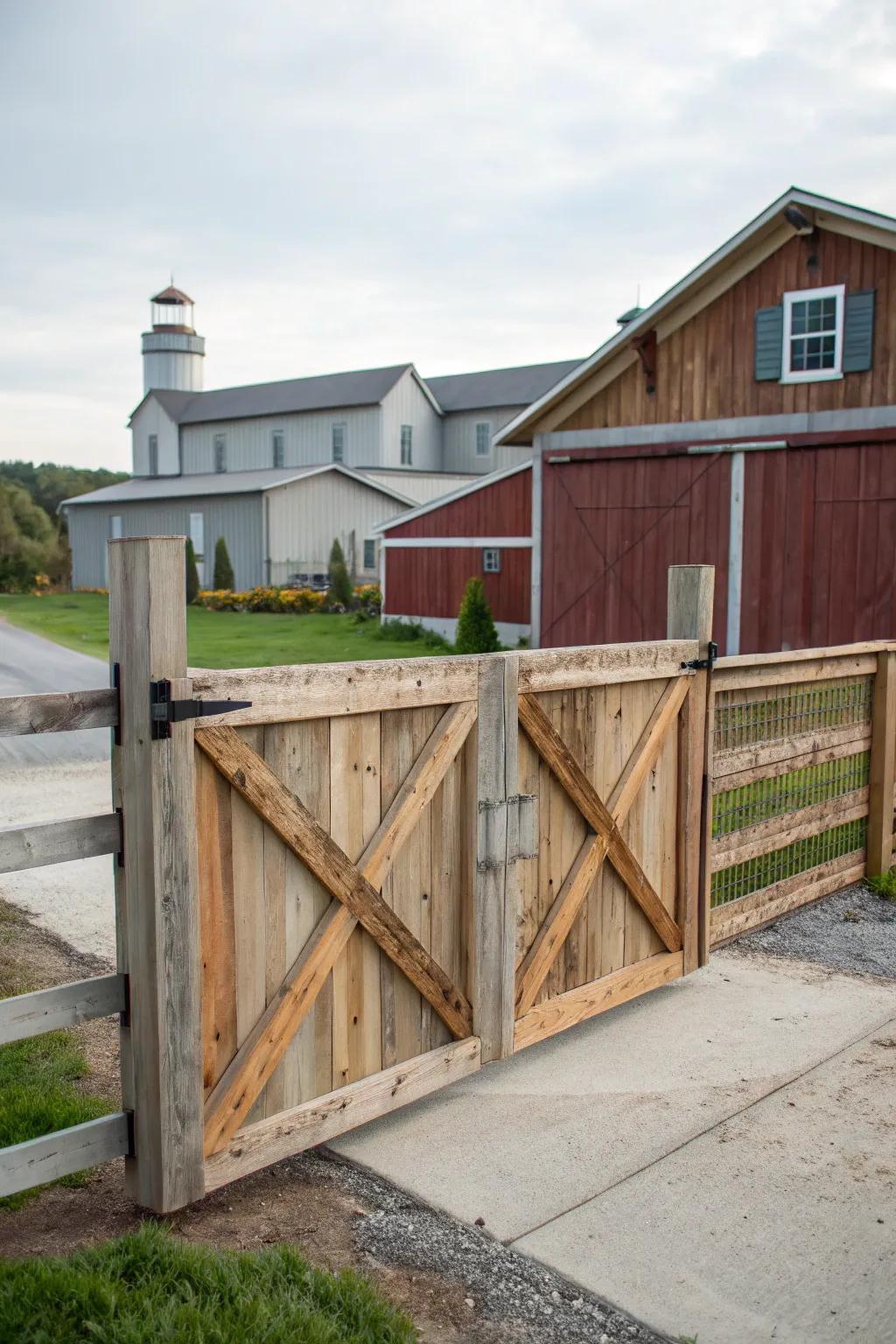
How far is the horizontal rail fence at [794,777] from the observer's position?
21.5 ft

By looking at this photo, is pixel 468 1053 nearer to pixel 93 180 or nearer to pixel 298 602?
pixel 298 602

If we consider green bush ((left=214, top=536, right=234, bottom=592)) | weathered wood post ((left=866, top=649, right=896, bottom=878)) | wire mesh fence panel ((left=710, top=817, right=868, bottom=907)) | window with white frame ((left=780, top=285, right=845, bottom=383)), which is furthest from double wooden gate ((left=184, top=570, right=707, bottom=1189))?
green bush ((left=214, top=536, right=234, bottom=592))

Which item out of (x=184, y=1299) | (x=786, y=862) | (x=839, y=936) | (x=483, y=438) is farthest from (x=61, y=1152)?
(x=483, y=438)

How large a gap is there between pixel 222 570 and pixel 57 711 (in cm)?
3722

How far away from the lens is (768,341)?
659 inches

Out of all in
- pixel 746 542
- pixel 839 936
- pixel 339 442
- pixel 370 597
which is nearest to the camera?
pixel 839 936

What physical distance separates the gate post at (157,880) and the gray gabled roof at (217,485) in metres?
36.3

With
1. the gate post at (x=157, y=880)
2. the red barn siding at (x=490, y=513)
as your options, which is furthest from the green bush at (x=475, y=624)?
the gate post at (x=157, y=880)

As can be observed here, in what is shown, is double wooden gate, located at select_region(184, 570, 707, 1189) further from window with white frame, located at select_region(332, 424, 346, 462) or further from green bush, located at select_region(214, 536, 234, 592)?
window with white frame, located at select_region(332, 424, 346, 462)

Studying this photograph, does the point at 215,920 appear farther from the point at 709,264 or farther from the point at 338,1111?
the point at 709,264

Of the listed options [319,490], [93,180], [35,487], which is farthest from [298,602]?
[35,487]

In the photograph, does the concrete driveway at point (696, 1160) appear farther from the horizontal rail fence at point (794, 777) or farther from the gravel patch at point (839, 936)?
the horizontal rail fence at point (794, 777)

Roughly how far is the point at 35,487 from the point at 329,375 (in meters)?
49.0

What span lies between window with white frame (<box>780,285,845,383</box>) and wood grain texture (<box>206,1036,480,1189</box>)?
13.9 meters
